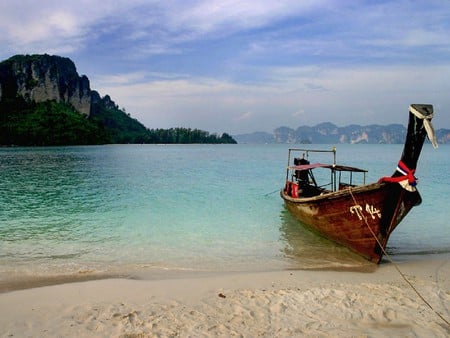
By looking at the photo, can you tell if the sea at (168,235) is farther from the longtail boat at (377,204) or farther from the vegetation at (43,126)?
the vegetation at (43,126)

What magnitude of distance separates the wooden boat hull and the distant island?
11406cm

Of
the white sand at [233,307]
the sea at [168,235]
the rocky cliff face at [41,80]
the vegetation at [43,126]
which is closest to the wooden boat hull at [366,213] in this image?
the sea at [168,235]

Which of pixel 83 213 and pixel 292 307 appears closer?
pixel 292 307

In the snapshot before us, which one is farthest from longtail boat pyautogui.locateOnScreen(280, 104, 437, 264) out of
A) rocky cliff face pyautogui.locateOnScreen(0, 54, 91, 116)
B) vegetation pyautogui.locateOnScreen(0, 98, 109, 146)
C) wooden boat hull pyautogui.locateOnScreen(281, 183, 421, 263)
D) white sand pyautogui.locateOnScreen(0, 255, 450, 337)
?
rocky cliff face pyautogui.locateOnScreen(0, 54, 91, 116)

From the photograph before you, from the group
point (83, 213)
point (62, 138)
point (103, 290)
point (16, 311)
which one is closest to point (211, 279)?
point (103, 290)

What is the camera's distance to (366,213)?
29.8 feet

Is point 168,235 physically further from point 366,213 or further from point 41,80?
point 41,80

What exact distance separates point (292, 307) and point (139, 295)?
9.20ft

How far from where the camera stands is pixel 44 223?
1410 cm

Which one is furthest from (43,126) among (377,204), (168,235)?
(377,204)

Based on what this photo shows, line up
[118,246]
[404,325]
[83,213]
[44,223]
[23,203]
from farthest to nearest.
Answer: [23,203]
[83,213]
[44,223]
[118,246]
[404,325]

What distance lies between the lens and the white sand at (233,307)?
528 centimetres

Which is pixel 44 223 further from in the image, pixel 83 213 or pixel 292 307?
pixel 292 307

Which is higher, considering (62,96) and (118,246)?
(62,96)
